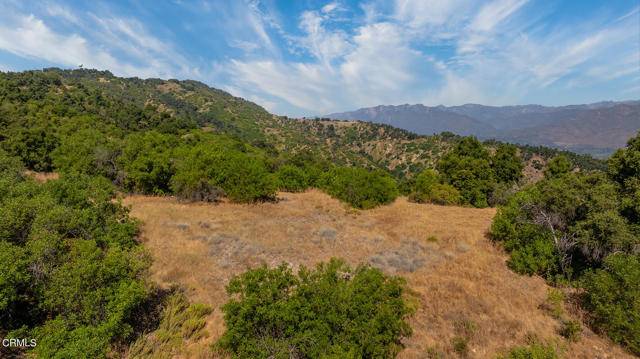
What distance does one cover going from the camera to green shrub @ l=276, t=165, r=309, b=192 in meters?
35.8

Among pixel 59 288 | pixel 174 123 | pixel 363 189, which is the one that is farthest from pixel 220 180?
pixel 174 123

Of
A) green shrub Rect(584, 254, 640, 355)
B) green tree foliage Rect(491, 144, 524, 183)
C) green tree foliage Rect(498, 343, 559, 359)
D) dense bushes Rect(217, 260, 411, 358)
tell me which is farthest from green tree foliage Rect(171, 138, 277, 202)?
green tree foliage Rect(491, 144, 524, 183)

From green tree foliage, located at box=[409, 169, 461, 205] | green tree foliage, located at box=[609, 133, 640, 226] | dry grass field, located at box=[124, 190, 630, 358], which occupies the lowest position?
dry grass field, located at box=[124, 190, 630, 358]

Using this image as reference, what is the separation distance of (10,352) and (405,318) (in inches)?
465

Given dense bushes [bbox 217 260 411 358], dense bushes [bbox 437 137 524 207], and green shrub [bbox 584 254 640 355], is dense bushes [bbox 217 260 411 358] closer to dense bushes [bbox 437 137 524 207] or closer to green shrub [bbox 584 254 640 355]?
green shrub [bbox 584 254 640 355]

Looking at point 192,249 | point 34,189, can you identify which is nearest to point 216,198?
point 192,249

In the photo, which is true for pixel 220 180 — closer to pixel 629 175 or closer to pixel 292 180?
pixel 292 180

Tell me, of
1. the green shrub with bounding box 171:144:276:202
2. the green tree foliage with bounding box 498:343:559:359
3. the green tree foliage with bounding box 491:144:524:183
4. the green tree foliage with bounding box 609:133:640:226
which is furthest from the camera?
the green tree foliage with bounding box 491:144:524:183

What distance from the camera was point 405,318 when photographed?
10648 millimetres

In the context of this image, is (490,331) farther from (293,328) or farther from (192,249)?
(192,249)

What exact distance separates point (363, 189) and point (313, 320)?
20.2 metres

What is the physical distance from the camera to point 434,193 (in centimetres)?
3184

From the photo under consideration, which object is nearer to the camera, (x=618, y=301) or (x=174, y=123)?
(x=618, y=301)

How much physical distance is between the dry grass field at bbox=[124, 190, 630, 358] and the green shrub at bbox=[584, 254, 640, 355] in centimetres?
50
